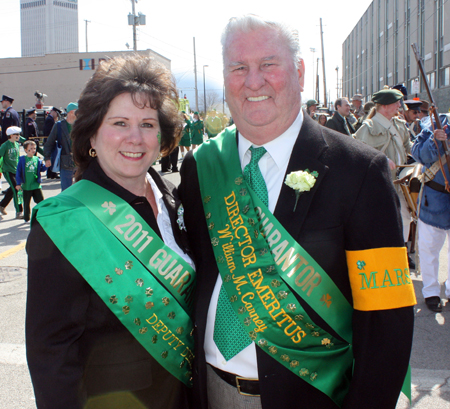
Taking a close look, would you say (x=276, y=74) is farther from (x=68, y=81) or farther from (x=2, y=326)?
(x=68, y=81)

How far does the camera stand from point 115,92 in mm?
1751

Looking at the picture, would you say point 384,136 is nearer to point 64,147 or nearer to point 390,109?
point 390,109

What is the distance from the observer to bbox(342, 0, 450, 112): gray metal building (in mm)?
23469

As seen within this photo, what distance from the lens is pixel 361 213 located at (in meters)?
1.48

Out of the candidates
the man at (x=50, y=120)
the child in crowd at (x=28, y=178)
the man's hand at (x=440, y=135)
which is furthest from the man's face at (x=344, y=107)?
the man at (x=50, y=120)

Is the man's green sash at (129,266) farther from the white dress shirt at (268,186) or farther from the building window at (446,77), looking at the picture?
the building window at (446,77)

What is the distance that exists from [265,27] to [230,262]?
0.91m

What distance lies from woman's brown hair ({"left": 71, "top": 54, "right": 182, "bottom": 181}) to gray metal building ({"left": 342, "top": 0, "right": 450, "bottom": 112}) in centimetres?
1794

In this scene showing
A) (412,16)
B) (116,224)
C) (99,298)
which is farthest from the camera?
(412,16)

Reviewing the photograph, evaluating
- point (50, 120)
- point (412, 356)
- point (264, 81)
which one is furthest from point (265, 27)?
point (50, 120)

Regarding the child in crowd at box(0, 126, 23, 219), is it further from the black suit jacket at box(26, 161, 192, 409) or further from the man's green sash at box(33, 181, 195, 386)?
the black suit jacket at box(26, 161, 192, 409)

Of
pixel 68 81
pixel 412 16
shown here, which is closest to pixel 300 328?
pixel 412 16

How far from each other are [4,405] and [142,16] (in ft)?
93.1

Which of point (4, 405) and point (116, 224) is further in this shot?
point (4, 405)
